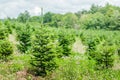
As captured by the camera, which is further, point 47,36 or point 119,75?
point 119,75

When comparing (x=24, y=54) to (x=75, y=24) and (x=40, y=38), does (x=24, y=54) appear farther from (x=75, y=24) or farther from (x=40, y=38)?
(x=75, y=24)

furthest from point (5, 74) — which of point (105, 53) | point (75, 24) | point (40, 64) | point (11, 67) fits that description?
point (75, 24)

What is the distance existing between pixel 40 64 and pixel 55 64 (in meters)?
1.34

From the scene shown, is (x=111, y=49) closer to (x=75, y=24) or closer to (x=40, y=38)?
(x=40, y=38)

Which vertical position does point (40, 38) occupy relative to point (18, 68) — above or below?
above

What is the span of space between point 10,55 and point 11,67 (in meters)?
2.69

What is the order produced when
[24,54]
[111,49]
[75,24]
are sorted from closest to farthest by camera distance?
[111,49] → [24,54] → [75,24]

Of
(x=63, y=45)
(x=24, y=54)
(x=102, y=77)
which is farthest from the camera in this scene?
(x=63, y=45)

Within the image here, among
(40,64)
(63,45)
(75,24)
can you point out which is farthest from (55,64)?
(75,24)

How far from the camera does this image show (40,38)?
73.8 feet

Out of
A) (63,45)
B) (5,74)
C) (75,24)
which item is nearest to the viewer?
(5,74)

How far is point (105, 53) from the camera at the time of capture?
995 inches

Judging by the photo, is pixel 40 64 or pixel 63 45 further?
pixel 63 45

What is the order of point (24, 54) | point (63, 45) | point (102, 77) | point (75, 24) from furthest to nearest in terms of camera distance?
point (75, 24), point (63, 45), point (24, 54), point (102, 77)
